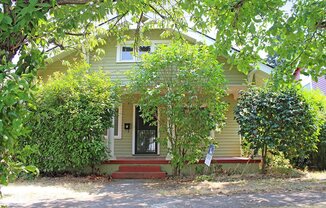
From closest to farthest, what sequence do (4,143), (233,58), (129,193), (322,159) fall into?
→ 1. (4,143)
2. (233,58)
3. (129,193)
4. (322,159)

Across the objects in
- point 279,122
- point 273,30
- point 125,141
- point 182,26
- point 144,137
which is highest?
point 182,26

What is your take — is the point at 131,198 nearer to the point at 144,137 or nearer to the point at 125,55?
the point at 144,137

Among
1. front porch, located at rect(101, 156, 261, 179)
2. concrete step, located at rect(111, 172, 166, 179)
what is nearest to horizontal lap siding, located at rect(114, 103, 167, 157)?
front porch, located at rect(101, 156, 261, 179)

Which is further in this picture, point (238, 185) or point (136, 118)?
point (136, 118)

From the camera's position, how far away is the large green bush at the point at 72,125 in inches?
386

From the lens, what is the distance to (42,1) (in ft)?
6.73

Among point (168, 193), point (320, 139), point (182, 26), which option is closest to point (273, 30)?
point (182, 26)

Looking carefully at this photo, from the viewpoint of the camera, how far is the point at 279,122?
9812mm

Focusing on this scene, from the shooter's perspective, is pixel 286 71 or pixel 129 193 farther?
pixel 129 193

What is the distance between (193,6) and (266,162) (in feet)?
23.6

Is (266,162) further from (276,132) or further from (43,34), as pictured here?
(43,34)


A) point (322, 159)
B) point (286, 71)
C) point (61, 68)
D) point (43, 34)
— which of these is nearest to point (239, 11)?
point (286, 71)

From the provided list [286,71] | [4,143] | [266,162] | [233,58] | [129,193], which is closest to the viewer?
[4,143]

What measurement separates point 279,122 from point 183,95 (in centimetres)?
315
